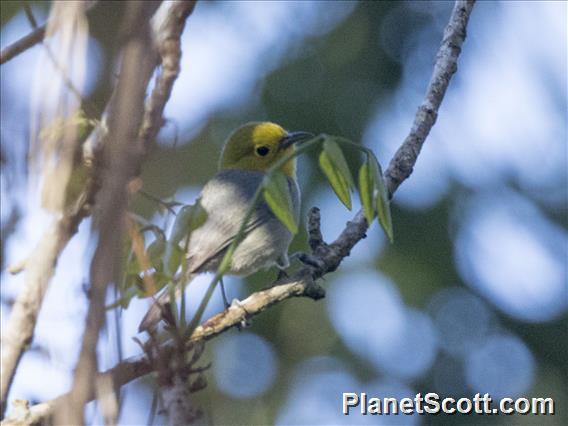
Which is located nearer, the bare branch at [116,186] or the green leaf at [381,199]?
the bare branch at [116,186]

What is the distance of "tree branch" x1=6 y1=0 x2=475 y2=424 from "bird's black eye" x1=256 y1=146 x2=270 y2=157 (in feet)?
6.40

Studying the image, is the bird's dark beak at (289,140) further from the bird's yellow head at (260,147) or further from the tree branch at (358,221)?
the tree branch at (358,221)

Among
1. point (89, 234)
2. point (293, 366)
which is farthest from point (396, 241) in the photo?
point (89, 234)

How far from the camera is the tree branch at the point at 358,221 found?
2.71m

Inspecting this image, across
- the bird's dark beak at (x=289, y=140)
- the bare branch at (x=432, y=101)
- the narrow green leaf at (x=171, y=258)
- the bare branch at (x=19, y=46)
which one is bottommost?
the narrow green leaf at (x=171, y=258)

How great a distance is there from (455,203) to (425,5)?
52.1 inches

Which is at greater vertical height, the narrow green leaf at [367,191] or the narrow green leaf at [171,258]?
the narrow green leaf at [367,191]

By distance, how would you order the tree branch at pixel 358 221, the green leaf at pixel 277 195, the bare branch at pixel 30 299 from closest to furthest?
the bare branch at pixel 30 299 → the green leaf at pixel 277 195 → the tree branch at pixel 358 221

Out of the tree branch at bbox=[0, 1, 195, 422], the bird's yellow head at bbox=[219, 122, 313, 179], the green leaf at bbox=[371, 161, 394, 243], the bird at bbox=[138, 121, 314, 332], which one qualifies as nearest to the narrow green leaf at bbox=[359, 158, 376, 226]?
the green leaf at bbox=[371, 161, 394, 243]

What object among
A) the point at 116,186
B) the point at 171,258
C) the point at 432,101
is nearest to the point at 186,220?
the point at 171,258

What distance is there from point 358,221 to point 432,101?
1.45 ft

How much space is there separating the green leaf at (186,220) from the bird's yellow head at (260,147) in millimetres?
2966

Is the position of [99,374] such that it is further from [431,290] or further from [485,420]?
[431,290]

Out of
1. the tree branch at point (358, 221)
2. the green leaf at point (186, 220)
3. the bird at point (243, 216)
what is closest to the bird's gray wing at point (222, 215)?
the bird at point (243, 216)
